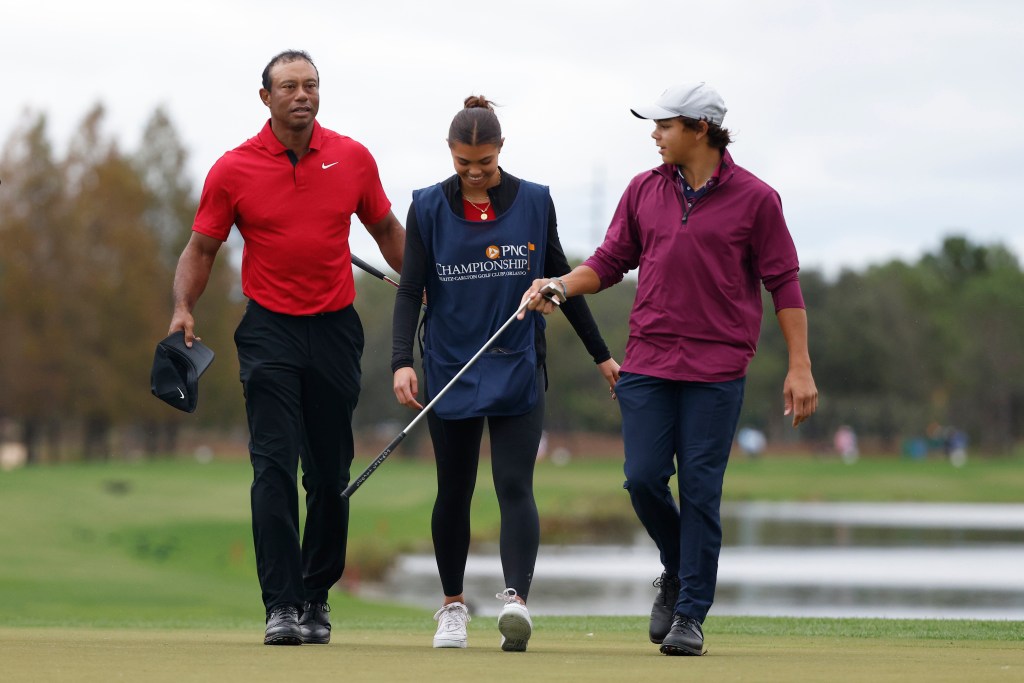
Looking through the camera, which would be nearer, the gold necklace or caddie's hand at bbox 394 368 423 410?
caddie's hand at bbox 394 368 423 410

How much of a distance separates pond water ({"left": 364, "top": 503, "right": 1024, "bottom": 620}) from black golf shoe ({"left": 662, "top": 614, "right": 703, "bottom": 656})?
24.2ft

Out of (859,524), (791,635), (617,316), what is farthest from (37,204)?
(791,635)

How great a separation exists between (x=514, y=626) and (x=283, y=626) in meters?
0.96

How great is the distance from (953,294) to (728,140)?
3974 inches

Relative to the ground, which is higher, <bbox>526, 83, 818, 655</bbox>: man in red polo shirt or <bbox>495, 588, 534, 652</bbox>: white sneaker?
<bbox>526, 83, 818, 655</bbox>: man in red polo shirt

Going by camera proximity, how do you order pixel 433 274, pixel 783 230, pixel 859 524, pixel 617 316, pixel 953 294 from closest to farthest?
pixel 783 230 → pixel 433 274 → pixel 859 524 → pixel 617 316 → pixel 953 294

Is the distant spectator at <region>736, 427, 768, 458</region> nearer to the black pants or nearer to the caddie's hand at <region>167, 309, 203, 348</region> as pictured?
the black pants

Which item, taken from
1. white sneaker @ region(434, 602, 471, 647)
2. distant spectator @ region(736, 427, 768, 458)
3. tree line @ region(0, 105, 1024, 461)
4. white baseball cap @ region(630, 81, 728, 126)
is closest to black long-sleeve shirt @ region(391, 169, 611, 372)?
white baseball cap @ region(630, 81, 728, 126)

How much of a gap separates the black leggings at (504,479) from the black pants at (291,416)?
0.50m

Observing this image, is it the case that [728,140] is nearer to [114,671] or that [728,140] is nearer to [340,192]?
[340,192]

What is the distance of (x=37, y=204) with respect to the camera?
60.5 meters

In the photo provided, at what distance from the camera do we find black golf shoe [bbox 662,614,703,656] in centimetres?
587

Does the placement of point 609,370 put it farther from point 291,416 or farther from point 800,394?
point 291,416

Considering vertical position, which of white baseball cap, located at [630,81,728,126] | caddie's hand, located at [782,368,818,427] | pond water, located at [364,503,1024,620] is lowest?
pond water, located at [364,503,1024,620]
